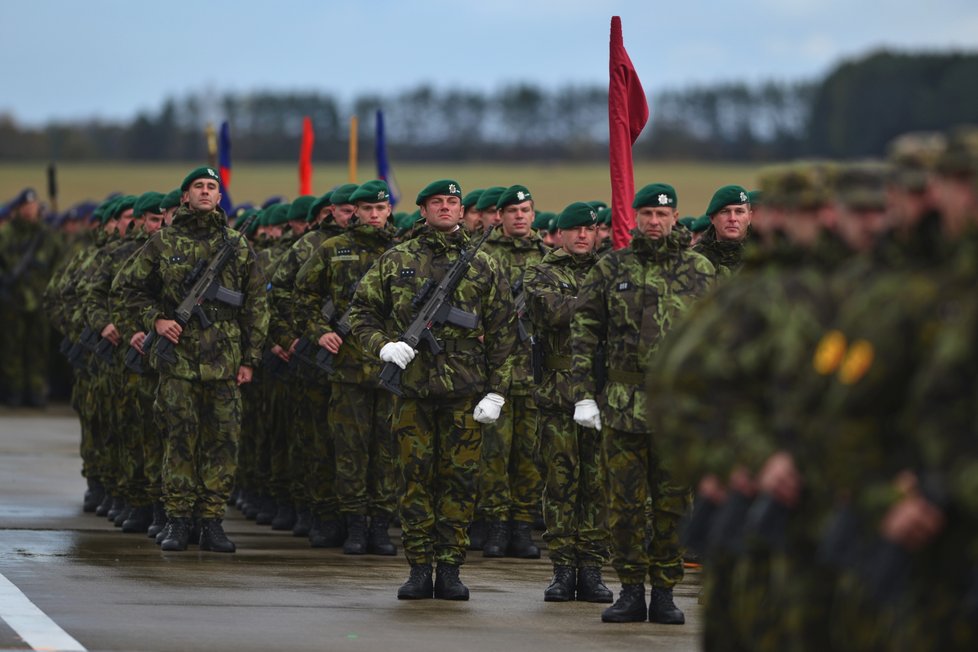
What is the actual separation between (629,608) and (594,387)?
123 centimetres

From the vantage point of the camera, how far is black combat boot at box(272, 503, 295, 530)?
1510cm

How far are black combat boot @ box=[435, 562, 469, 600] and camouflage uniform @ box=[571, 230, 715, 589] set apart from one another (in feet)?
3.87

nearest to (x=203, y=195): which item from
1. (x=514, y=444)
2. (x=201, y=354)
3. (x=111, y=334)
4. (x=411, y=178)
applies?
(x=201, y=354)

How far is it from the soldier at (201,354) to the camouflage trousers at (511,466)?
186 cm

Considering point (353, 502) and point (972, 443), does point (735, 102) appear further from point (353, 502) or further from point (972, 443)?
point (972, 443)

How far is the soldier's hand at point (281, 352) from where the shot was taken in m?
14.5

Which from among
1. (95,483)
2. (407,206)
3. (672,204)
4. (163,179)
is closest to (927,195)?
(672,204)

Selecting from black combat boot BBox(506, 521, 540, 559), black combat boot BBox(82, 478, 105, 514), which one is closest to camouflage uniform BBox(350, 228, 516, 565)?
black combat boot BBox(506, 521, 540, 559)

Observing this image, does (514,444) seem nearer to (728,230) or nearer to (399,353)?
(728,230)

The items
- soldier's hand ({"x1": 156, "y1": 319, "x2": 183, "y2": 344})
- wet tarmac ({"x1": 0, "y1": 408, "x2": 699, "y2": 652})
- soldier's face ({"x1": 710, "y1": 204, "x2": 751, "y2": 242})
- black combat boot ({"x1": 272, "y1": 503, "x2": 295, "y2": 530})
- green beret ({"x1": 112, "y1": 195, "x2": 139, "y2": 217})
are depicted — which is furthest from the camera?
green beret ({"x1": 112, "y1": 195, "x2": 139, "y2": 217})

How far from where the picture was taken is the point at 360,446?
13.5 metres

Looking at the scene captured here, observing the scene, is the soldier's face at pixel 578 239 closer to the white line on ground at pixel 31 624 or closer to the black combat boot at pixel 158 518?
the black combat boot at pixel 158 518

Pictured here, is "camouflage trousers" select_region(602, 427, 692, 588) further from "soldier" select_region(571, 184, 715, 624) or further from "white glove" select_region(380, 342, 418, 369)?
"white glove" select_region(380, 342, 418, 369)

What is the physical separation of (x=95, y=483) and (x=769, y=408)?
1013 centimetres
